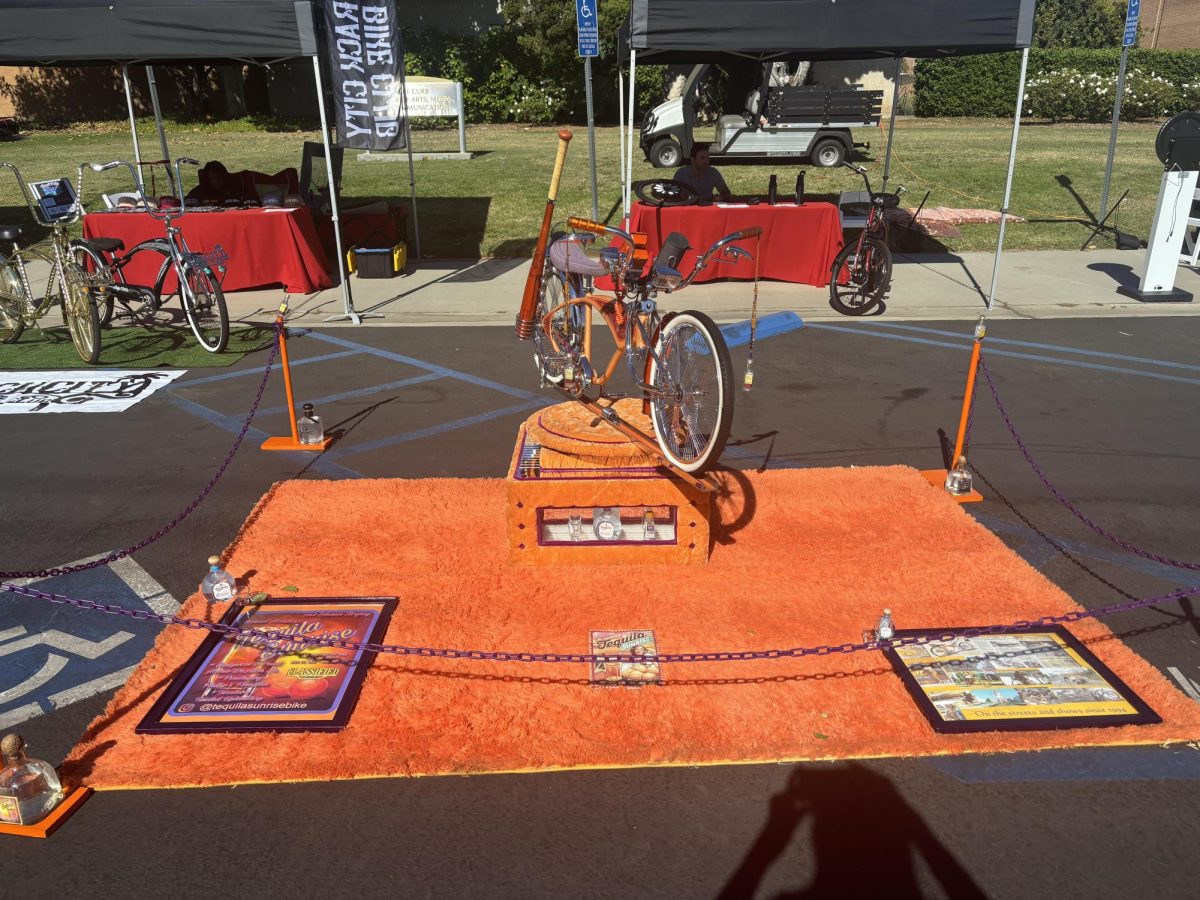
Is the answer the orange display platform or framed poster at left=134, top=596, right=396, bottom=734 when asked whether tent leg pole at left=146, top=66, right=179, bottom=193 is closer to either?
framed poster at left=134, top=596, right=396, bottom=734

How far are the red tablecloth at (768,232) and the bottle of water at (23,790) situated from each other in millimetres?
9870

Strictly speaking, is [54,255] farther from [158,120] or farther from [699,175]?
[699,175]

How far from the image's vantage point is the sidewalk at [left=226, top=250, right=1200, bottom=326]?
11508 mm

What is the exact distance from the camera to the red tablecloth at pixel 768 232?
12.1 m

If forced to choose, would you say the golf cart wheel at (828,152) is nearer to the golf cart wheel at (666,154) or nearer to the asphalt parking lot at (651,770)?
the golf cart wheel at (666,154)

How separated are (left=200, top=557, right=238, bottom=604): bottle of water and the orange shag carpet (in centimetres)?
10

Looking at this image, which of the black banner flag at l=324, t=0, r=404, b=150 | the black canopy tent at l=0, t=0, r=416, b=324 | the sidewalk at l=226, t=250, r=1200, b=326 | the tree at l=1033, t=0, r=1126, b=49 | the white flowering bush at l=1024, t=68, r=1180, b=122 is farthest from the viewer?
the tree at l=1033, t=0, r=1126, b=49

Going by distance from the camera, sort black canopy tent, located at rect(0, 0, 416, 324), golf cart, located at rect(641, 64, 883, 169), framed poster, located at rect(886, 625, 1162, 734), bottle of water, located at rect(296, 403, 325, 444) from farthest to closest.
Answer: golf cart, located at rect(641, 64, 883, 169), black canopy tent, located at rect(0, 0, 416, 324), bottle of water, located at rect(296, 403, 325, 444), framed poster, located at rect(886, 625, 1162, 734)

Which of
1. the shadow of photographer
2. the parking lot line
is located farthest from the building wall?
the shadow of photographer

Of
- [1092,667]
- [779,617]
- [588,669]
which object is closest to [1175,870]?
[1092,667]

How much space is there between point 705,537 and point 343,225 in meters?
10.8

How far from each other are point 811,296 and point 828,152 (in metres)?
10.4

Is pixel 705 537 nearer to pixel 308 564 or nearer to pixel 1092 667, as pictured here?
pixel 1092 667

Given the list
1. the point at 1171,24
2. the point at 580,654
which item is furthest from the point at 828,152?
the point at 1171,24
